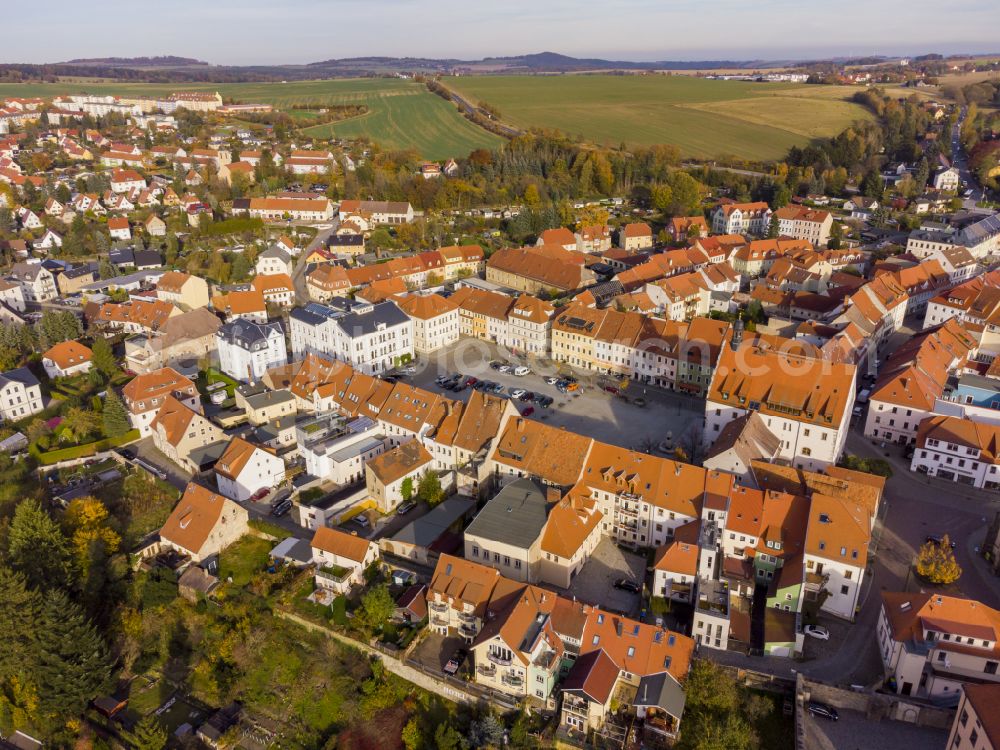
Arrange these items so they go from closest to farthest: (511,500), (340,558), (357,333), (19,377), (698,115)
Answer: (340,558)
(511,500)
(19,377)
(357,333)
(698,115)

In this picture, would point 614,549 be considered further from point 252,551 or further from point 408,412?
point 252,551

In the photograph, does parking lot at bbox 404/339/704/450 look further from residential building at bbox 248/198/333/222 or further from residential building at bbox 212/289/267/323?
residential building at bbox 248/198/333/222

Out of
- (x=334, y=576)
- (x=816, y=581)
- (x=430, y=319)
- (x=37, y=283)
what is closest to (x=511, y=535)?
(x=334, y=576)

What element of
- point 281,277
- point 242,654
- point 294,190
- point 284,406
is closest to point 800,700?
point 242,654

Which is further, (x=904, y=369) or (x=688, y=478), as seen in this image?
(x=904, y=369)

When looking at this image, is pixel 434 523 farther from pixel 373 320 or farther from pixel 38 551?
pixel 373 320

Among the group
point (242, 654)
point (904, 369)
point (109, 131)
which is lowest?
point (242, 654)

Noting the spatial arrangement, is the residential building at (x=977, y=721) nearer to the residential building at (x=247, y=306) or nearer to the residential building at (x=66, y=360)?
the residential building at (x=247, y=306)
